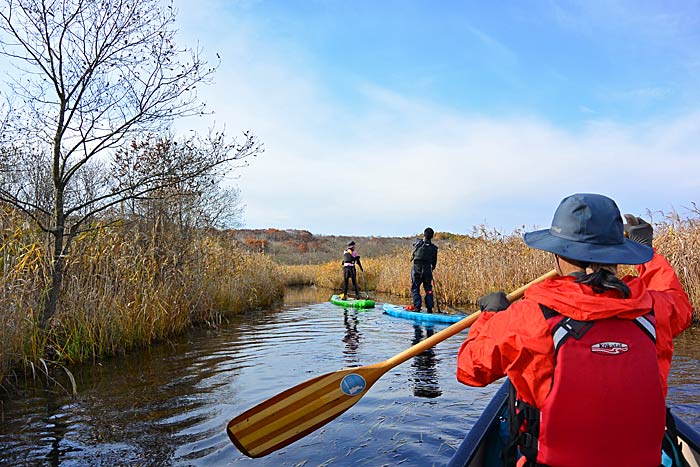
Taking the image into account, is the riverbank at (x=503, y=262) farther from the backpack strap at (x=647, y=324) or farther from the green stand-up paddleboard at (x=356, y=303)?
the backpack strap at (x=647, y=324)

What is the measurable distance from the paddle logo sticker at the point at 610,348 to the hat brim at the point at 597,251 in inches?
11.4

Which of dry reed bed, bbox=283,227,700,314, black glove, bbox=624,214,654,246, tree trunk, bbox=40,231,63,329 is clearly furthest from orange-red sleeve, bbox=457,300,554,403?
dry reed bed, bbox=283,227,700,314

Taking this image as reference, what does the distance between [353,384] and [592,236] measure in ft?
6.34

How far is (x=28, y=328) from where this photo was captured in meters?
5.66

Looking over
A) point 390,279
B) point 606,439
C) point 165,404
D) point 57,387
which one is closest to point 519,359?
point 606,439

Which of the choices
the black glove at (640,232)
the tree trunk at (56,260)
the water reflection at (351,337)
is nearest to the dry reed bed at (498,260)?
the water reflection at (351,337)

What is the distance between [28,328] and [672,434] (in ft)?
19.1

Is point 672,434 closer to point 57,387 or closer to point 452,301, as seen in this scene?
point 57,387

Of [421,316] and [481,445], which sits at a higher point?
[481,445]

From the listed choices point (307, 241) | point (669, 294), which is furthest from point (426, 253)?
point (307, 241)

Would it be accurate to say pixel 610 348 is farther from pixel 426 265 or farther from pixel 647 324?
pixel 426 265

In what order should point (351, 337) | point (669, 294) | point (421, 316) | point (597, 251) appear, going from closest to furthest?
point (597, 251) < point (669, 294) < point (351, 337) < point (421, 316)

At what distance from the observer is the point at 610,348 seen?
5.97 feet

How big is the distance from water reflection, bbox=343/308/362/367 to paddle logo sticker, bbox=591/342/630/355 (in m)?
5.53
